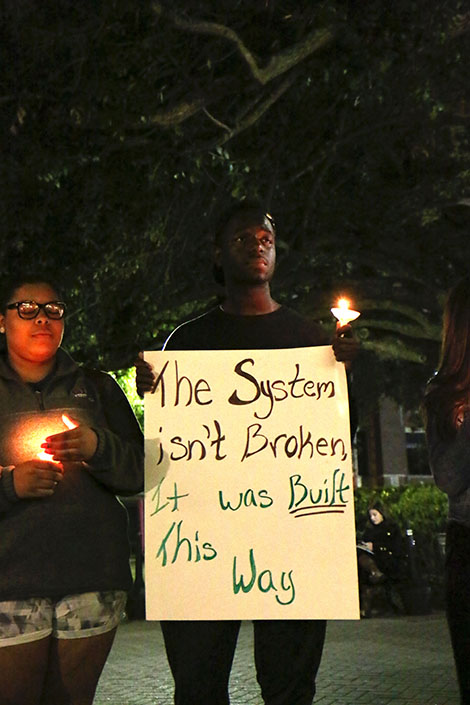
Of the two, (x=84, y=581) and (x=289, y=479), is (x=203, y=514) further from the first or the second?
(x=84, y=581)

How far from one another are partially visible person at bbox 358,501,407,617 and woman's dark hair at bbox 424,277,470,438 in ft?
18.7

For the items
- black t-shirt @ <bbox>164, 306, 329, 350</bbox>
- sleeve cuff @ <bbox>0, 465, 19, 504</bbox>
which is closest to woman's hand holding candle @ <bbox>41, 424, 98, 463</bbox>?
sleeve cuff @ <bbox>0, 465, 19, 504</bbox>

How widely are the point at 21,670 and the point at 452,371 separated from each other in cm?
173

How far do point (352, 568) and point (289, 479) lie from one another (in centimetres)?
40

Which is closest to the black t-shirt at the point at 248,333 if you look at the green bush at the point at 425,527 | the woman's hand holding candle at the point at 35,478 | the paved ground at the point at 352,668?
the woman's hand holding candle at the point at 35,478

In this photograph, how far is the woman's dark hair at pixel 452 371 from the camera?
12.6 ft

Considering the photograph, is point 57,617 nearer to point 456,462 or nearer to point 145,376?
point 145,376

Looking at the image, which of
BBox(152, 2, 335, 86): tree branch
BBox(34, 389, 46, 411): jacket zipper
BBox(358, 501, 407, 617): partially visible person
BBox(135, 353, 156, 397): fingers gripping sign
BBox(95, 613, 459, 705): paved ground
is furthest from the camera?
BBox(152, 2, 335, 86): tree branch

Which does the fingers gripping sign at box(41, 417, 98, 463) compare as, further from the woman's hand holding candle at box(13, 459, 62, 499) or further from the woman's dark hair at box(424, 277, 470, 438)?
the woman's dark hair at box(424, 277, 470, 438)

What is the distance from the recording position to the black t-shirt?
440 cm

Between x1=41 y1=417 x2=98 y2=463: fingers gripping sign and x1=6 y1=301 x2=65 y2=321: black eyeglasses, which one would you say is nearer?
x1=41 y1=417 x2=98 y2=463: fingers gripping sign

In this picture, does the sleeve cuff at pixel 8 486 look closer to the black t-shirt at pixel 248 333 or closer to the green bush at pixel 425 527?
the black t-shirt at pixel 248 333

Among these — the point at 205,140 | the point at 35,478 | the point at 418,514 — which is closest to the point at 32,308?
the point at 35,478

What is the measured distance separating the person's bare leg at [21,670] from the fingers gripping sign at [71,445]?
0.56 meters
